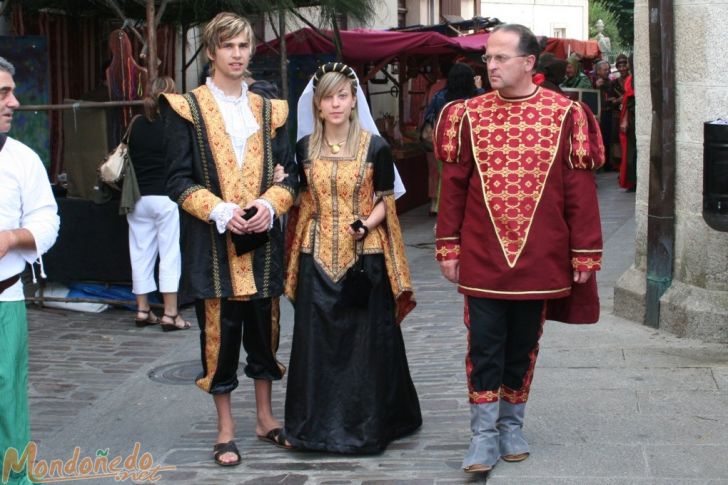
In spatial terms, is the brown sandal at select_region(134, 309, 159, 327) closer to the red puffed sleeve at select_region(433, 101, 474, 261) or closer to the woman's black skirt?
the woman's black skirt

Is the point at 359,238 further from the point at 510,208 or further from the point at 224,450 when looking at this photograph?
the point at 224,450

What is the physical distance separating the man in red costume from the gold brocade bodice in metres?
0.45

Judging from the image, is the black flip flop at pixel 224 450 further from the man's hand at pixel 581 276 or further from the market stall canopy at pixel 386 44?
the market stall canopy at pixel 386 44

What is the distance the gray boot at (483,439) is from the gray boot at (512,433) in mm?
119

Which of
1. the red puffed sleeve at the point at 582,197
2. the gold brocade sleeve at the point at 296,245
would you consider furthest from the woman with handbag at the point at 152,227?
the red puffed sleeve at the point at 582,197

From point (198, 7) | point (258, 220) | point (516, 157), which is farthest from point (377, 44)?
point (516, 157)

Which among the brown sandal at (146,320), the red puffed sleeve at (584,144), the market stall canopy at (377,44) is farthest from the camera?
the market stall canopy at (377,44)

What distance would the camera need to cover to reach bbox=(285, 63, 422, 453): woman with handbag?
17.3 ft

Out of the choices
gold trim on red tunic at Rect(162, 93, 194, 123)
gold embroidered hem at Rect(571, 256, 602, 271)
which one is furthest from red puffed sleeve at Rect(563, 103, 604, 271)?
gold trim on red tunic at Rect(162, 93, 194, 123)

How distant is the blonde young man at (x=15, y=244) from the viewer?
424cm

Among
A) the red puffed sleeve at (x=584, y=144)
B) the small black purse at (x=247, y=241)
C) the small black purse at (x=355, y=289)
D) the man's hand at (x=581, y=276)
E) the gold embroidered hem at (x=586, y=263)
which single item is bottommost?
the small black purse at (x=355, y=289)

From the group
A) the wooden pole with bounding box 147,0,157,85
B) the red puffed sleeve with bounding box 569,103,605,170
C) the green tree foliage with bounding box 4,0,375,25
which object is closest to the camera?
the red puffed sleeve with bounding box 569,103,605,170

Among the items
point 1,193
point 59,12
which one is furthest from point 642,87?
point 59,12

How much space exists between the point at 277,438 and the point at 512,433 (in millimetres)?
1148
